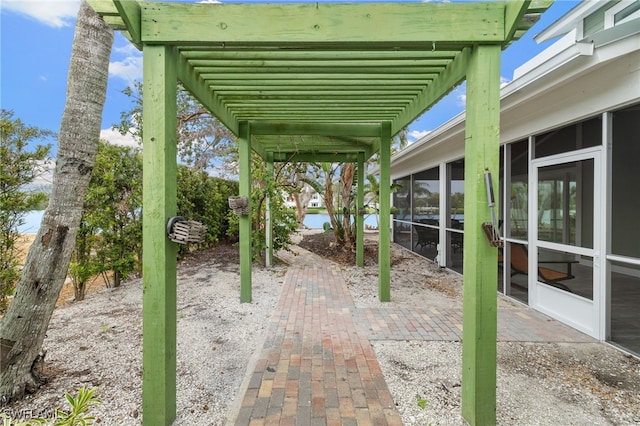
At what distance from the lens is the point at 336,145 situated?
6996 mm

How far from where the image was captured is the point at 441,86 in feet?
9.94

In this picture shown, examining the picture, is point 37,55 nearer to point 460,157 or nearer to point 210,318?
point 210,318

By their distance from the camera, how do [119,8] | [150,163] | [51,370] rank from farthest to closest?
[51,370], [150,163], [119,8]

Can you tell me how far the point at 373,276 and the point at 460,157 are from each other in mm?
3335

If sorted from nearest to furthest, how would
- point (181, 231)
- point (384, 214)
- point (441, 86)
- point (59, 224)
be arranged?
point (181, 231) < point (59, 224) < point (441, 86) < point (384, 214)

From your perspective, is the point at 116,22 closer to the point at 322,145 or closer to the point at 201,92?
the point at 201,92

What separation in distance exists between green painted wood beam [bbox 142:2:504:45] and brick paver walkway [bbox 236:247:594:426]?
2.75m

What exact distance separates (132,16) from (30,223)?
3.61m

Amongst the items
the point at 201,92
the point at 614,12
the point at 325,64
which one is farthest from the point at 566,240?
the point at 614,12

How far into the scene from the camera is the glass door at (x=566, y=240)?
366 centimetres

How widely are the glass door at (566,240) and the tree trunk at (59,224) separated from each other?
5229 millimetres

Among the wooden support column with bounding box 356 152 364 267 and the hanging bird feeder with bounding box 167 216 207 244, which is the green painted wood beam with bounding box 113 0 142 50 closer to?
the hanging bird feeder with bounding box 167 216 207 244

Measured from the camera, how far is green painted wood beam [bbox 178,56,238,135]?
2.68 m

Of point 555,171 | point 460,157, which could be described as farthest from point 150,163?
point 460,157
